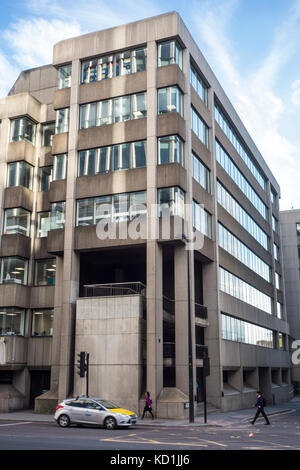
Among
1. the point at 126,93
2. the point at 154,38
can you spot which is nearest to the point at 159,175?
the point at 126,93

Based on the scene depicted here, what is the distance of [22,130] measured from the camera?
39.7 metres

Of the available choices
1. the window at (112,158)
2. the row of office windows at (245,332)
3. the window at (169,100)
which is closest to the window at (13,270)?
the window at (112,158)

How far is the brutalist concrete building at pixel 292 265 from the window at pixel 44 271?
46.9m

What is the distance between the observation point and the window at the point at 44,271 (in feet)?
124

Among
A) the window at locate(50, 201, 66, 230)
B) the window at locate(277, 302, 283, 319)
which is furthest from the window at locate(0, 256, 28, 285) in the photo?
the window at locate(277, 302, 283, 319)

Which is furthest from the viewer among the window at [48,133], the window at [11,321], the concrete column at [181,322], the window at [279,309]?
the window at [279,309]

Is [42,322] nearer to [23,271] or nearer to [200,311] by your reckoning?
[23,271]

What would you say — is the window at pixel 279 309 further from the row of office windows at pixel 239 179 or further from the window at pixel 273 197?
the window at pixel 273 197

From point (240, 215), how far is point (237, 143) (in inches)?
307

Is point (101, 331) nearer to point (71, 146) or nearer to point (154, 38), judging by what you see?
point (71, 146)

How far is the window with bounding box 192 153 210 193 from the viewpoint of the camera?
119 ft

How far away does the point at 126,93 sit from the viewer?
3478 cm
